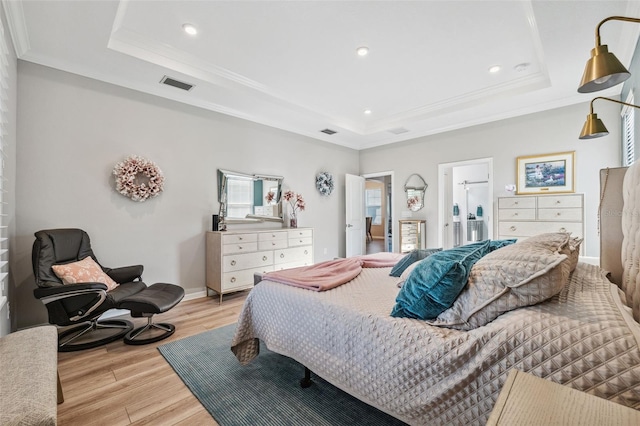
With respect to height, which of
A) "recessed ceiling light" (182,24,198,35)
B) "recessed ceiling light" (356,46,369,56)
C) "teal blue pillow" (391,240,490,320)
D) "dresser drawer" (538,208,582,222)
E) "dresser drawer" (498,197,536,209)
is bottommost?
"teal blue pillow" (391,240,490,320)

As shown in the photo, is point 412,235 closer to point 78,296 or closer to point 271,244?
point 271,244

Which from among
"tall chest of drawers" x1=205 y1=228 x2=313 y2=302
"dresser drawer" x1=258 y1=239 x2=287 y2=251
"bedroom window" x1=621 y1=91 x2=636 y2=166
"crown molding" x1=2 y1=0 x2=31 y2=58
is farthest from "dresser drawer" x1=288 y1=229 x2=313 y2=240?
"bedroom window" x1=621 y1=91 x2=636 y2=166

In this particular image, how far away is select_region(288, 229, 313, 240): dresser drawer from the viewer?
4.51 metres

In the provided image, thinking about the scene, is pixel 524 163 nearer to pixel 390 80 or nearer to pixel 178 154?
pixel 390 80

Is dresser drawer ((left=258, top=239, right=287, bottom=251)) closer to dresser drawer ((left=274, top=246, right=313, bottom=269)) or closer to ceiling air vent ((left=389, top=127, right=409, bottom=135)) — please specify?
dresser drawer ((left=274, top=246, right=313, bottom=269))

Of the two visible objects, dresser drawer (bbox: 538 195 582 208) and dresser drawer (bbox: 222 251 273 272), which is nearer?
dresser drawer (bbox: 538 195 582 208)

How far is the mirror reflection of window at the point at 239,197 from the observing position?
13.9 ft

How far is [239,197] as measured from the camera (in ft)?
14.3

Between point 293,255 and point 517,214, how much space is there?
3.26 m

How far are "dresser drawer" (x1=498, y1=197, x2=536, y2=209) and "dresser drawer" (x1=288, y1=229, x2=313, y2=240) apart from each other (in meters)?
2.87

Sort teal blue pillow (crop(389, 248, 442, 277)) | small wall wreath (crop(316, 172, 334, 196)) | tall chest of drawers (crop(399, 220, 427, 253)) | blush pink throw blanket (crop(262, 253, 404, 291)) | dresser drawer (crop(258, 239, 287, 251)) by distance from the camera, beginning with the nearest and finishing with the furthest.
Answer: blush pink throw blanket (crop(262, 253, 404, 291)) < teal blue pillow (crop(389, 248, 442, 277)) < dresser drawer (crop(258, 239, 287, 251)) < tall chest of drawers (crop(399, 220, 427, 253)) < small wall wreath (crop(316, 172, 334, 196))

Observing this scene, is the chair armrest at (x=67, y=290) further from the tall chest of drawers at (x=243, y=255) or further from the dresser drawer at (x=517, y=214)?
the dresser drawer at (x=517, y=214)

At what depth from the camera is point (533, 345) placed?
99cm

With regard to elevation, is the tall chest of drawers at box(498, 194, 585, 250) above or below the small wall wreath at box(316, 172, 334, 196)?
below
